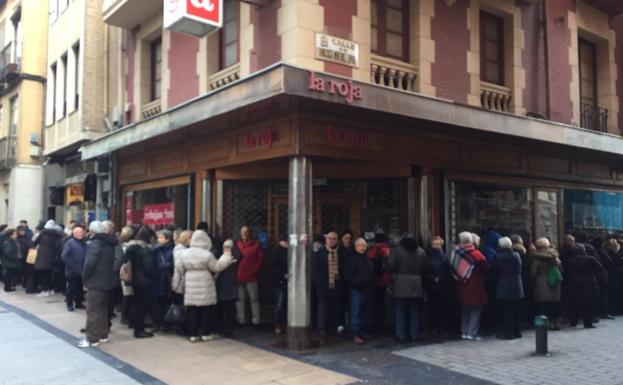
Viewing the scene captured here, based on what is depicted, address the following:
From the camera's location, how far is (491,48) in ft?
35.7

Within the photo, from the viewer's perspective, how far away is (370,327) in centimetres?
901

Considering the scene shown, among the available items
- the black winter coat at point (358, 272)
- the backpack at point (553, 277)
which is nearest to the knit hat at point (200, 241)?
the black winter coat at point (358, 272)

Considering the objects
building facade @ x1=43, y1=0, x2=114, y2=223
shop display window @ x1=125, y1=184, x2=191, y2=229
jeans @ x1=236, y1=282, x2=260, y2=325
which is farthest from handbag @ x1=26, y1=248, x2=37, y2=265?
jeans @ x1=236, y1=282, x2=260, y2=325

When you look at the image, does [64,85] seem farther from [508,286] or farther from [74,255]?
[508,286]

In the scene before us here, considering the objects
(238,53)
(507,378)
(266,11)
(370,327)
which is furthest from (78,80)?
(507,378)

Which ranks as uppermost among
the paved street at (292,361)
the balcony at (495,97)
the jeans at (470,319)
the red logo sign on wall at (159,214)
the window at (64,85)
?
the window at (64,85)

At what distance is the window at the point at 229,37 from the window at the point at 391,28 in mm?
2377

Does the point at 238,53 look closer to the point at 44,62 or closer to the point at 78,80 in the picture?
the point at 78,80

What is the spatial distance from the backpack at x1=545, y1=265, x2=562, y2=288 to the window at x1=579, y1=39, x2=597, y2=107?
5.17 m

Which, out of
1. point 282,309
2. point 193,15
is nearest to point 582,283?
point 282,309

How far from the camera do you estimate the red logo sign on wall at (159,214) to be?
454 inches

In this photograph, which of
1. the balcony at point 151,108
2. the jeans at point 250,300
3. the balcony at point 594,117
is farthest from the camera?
the balcony at point 594,117

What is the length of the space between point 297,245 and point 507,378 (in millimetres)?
3172

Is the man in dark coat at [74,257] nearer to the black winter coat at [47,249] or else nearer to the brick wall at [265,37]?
the black winter coat at [47,249]
